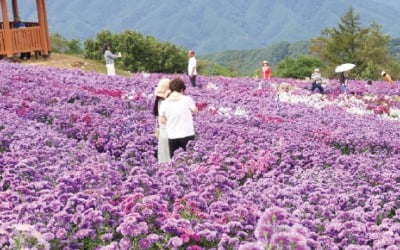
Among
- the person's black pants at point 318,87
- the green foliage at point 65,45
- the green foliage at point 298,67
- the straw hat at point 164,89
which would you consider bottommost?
the green foliage at point 298,67

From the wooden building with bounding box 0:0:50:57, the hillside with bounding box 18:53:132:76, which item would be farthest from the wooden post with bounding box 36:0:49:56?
the hillside with bounding box 18:53:132:76

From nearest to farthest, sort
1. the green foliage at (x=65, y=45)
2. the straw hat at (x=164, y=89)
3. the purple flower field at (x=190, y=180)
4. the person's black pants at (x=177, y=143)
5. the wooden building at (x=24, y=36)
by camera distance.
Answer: the purple flower field at (x=190, y=180) → the person's black pants at (x=177, y=143) → the straw hat at (x=164, y=89) → the wooden building at (x=24, y=36) → the green foliage at (x=65, y=45)

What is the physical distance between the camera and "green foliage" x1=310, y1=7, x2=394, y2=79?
8480cm

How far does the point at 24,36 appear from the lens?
1153 inches

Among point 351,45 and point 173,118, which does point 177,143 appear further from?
point 351,45

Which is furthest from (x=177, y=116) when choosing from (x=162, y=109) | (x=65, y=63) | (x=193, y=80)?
(x=65, y=63)

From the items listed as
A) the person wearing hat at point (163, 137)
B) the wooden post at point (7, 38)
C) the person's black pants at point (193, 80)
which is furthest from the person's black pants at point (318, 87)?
the person wearing hat at point (163, 137)

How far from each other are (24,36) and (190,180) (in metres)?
23.3

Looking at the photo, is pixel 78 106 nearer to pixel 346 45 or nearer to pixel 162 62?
pixel 162 62

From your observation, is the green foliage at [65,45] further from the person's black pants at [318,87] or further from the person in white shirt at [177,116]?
the person in white shirt at [177,116]

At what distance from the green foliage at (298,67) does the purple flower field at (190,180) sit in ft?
226

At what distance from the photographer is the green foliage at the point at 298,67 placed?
83.8m

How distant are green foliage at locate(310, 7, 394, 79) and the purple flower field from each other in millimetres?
68019

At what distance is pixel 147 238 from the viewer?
521cm
